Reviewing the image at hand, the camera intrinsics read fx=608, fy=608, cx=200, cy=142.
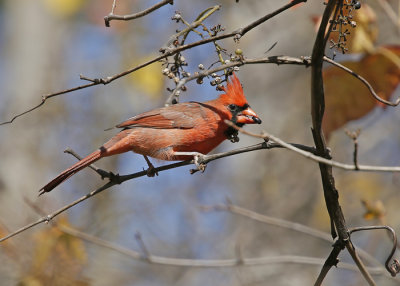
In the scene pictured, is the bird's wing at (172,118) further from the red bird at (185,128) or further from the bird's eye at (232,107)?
the bird's eye at (232,107)

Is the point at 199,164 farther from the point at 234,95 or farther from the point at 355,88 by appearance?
the point at 234,95

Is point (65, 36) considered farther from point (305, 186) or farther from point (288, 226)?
point (288, 226)

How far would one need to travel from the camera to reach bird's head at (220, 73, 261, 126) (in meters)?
3.20

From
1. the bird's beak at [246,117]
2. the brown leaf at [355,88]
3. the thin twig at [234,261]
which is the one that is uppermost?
the bird's beak at [246,117]

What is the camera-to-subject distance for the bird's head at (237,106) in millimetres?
3195

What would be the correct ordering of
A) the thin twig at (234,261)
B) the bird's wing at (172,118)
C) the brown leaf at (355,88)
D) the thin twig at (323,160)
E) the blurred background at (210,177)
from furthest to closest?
the blurred background at (210,177)
the bird's wing at (172,118)
the thin twig at (234,261)
the brown leaf at (355,88)
the thin twig at (323,160)

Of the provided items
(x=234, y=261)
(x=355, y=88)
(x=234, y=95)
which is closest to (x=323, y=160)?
(x=355, y=88)

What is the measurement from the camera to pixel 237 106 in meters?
3.23

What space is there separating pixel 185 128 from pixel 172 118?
97 millimetres

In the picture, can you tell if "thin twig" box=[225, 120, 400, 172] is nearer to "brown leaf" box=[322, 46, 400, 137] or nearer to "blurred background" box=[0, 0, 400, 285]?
"brown leaf" box=[322, 46, 400, 137]

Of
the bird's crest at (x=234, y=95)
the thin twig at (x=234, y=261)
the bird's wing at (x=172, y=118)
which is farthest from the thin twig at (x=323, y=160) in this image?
the bird's wing at (x=172, y=118)

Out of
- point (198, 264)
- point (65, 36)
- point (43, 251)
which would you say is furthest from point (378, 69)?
point (65, 36)

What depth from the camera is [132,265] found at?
580cm

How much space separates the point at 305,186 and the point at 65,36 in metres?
6.13
